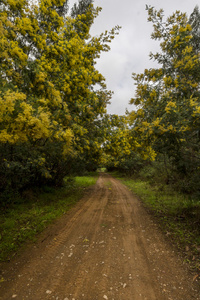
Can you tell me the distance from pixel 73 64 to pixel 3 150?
4754 millimetres

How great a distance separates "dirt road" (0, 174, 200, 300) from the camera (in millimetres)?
2725

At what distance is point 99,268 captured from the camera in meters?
3.30

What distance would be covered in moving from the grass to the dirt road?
419mm

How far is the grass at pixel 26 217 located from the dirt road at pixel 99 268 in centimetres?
42

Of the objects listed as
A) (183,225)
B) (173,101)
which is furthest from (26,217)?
(173,101)

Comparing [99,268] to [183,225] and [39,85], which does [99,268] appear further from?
[39,85]

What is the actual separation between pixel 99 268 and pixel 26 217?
375 cm

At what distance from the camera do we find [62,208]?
7.11 m

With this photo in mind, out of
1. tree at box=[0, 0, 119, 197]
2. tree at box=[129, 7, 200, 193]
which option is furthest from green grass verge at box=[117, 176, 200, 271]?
tree at box=[0, 0, 119, 197]

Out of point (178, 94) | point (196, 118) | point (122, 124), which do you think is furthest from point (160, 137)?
point (122, 124)

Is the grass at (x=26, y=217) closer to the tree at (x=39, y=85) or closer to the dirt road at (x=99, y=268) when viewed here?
the dirt road at (x=99, y=268)

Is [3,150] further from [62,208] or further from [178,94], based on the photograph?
[178,94]

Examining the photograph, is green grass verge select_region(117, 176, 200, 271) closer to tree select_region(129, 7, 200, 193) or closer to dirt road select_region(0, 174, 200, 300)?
dirt road select_region(0, 174, 200, 300)

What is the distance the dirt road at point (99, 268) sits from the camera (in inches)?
107
